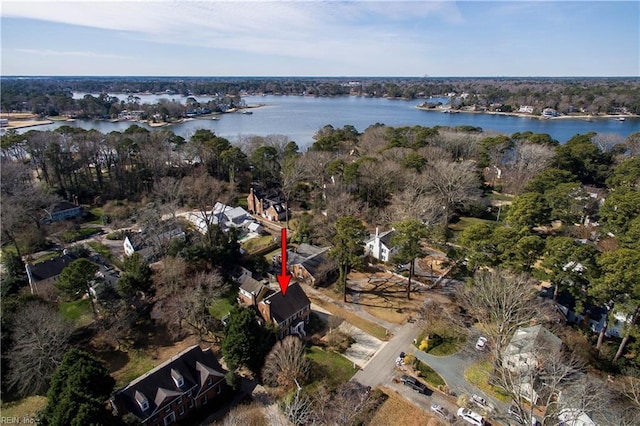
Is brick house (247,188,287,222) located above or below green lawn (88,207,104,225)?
above

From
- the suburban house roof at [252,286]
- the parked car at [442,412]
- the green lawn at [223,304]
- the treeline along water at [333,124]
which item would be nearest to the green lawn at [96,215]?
the green lawn at [223,304]

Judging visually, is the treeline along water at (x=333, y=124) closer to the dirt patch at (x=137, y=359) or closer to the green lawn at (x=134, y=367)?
the dirt patch at (x=137, y=359)

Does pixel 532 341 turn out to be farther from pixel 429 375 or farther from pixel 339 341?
pixel 339 341

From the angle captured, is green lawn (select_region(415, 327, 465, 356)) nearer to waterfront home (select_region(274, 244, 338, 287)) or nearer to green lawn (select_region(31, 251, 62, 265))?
waterfront home (select_region(274, 244, 338, 287))

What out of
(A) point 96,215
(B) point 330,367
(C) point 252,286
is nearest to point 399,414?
(B) point 330,367

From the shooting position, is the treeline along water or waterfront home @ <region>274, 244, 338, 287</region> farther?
the treeline along water

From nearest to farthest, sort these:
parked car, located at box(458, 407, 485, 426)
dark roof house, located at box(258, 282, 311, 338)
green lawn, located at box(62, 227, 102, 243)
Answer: parked car, located at box(458, 407, 485, 426)
dark roof house, located at box(258, 282, 311, 338)
green lawn, located at box(62, 227, 102, 243)

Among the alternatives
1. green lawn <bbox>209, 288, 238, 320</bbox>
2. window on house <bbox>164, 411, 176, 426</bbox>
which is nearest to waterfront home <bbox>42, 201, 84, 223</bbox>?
green lawn <bbox>209, 288, 238, 320</bbox>
